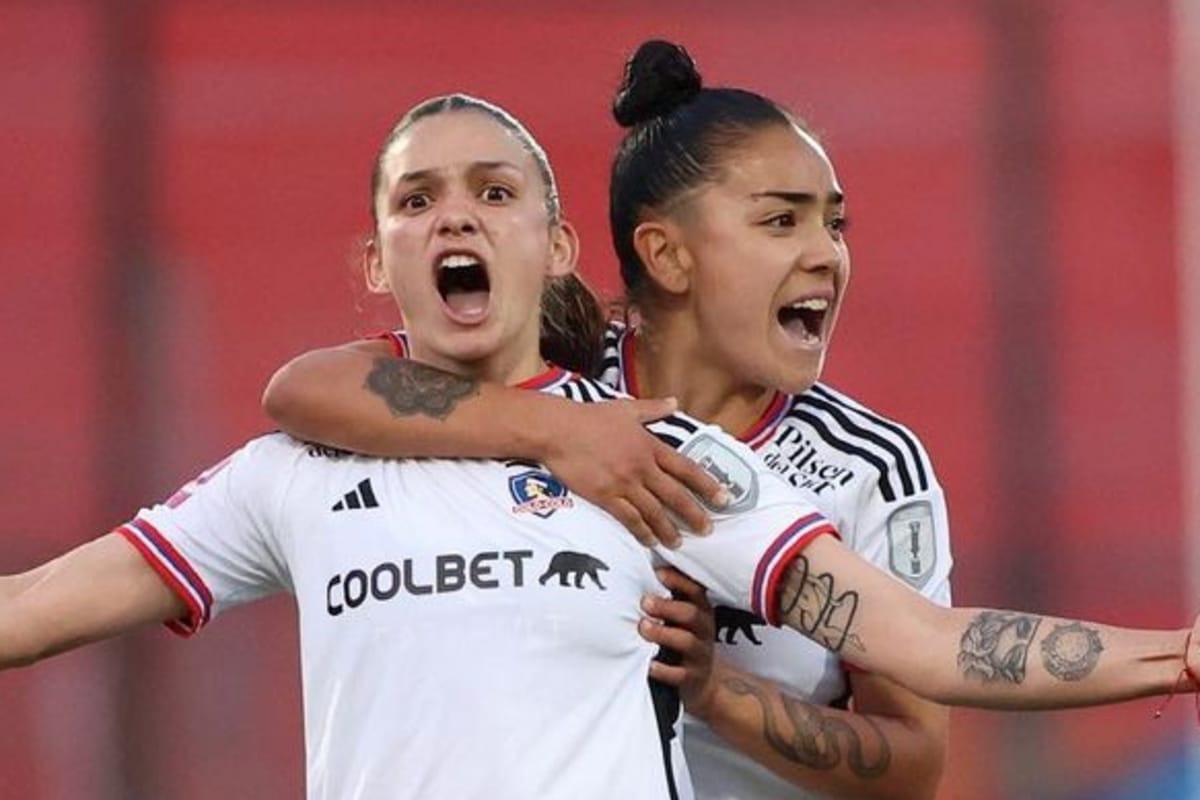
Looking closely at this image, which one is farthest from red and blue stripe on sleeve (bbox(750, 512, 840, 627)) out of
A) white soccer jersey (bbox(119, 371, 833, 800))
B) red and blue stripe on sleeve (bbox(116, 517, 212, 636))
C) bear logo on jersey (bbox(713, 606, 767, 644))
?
red and blue stripe on sleeve (bbox(116, 517, 212, 636))

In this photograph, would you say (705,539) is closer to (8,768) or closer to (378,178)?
(378,178)

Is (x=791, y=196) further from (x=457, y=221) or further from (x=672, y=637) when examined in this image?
(x=672, y=637)

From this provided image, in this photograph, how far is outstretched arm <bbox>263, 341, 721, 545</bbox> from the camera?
2.63 metres

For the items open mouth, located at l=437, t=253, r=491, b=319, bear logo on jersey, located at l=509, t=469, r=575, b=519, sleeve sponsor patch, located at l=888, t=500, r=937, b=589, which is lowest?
sleeve sponsor patch, located at l=888, t=500, r=937, b=589

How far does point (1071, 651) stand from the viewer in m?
2.48

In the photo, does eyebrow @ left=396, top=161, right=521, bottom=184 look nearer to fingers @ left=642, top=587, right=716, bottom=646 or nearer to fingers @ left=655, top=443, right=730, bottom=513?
fingers @ left=655, top=443, right=730, bottom=513

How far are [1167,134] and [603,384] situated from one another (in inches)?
123

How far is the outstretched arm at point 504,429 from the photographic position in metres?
2.63

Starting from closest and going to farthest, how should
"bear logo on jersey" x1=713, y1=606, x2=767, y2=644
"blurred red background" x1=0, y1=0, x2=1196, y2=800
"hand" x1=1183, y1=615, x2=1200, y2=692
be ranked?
"hand" x1=1183, y1=615, x2=1200, y2=692 → "bear logo on jersey" x1=713, y1=606, x2=767, y2=644 → "blurred red background" x1=0, y1=0, x2=1196, y2=800

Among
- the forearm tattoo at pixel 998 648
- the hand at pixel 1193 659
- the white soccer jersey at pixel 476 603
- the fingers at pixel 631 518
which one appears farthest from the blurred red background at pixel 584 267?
the hand at pixel 1193 659

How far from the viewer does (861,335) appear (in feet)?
18.5

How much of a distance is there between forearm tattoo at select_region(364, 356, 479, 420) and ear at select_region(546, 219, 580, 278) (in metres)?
0.15

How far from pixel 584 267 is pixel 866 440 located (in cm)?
248

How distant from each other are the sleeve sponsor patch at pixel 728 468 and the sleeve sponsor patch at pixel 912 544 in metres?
0.32
